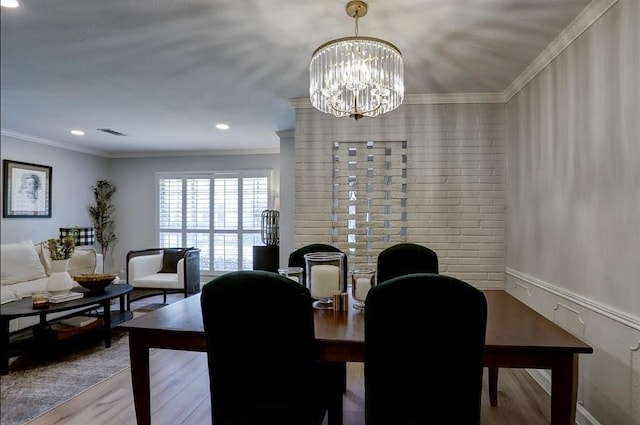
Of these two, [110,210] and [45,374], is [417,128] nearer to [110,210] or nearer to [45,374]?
[45,374]

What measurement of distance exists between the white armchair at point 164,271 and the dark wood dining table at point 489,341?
10.6 feet

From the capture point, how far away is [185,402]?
2516 millimetres

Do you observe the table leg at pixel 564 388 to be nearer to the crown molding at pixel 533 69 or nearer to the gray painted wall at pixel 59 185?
the crown molding at pixel 533 69

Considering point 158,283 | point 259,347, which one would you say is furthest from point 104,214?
point 259,347

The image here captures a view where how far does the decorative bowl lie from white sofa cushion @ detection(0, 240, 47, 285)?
3.35ft

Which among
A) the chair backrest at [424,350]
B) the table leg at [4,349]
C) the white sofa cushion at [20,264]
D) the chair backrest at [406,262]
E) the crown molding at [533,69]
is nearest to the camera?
the chair backrest at [424,350]

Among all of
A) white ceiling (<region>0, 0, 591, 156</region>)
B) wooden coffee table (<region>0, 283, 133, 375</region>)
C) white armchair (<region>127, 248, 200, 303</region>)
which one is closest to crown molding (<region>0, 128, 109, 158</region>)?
white ceiling (<region>0, 0, 591, 156</region>)

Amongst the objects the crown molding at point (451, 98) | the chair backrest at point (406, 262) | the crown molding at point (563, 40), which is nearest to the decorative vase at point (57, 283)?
the chair backrest at point (406, 262)

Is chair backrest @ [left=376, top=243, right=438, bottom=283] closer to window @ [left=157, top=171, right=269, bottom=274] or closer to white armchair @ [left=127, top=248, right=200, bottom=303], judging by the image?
white armchair @ [left=127, top=248, right=200, bottom=303]

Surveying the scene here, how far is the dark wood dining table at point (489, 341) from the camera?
146 centimetres

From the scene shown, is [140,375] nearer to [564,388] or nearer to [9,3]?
[564,388]

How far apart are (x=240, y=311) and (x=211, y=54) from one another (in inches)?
78.2

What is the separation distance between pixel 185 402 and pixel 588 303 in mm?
2540

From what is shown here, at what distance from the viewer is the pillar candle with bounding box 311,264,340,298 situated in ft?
6.48
